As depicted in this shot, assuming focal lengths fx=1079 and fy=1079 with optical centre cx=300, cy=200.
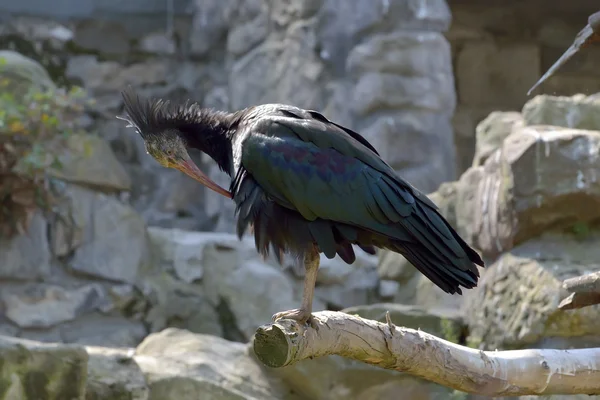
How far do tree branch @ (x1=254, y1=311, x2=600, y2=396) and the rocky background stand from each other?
1.03 metres

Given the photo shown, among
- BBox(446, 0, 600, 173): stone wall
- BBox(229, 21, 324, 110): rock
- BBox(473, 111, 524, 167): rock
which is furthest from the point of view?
BBox(446, 0, 600, 173): stone wall

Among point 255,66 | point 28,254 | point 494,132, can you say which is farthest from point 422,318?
point 255,66

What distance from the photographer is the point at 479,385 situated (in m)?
2.83

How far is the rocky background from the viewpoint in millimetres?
4102

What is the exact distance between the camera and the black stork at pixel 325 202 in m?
2.97

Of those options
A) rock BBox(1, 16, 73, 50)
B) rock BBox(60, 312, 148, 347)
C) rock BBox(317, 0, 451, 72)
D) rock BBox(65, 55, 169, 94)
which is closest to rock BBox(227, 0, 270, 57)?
rock BBox(317, 0, 451, 72)

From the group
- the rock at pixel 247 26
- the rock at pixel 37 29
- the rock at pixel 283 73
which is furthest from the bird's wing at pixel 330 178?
the rock at pixel 37 29

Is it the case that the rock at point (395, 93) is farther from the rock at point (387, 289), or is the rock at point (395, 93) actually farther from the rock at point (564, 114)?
the rock at point (564, 114)

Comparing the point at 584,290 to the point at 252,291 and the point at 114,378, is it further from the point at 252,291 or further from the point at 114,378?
the point at 252,291

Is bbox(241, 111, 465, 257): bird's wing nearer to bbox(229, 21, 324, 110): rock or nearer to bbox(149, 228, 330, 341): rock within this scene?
bbox(149, 228, 330, 341): rock

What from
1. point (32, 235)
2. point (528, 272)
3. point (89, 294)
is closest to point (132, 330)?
point (89, 294)

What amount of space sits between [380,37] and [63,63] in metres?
2.01

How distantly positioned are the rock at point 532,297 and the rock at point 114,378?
52.2 inches

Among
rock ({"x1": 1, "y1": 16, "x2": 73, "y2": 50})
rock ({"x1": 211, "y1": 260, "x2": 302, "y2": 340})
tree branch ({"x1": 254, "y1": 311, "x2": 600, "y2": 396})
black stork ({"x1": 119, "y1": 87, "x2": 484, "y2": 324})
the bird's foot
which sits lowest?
rock ({"x1": 211, "y1": 260, "x2": 302, "y2": 340})
